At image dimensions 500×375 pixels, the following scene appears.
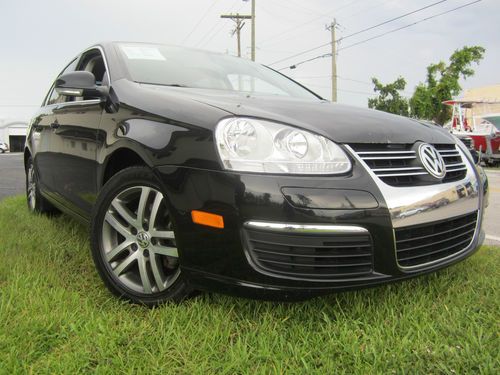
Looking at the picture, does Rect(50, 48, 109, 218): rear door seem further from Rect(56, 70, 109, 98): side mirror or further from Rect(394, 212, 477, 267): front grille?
Rect(394, 212, 477, 267): front grille

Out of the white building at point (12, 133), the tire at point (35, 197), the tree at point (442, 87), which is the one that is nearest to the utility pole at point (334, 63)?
the tree at point (442, 87)

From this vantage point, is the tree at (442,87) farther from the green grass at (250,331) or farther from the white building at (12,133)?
the white building at (12,133)

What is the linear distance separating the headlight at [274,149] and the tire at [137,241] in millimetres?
391

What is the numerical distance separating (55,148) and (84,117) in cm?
72

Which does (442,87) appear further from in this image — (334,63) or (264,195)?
(264,195)

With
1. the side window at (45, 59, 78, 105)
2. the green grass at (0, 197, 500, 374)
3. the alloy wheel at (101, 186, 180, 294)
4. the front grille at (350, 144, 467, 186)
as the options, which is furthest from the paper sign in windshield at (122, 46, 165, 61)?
the front grille at (350, 144, 467, 186)

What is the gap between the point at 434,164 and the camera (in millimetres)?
2102

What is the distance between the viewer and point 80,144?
9.21ft

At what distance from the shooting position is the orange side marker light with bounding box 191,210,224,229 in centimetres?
177

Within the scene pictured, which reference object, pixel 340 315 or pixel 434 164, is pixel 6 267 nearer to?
pixel 340 315

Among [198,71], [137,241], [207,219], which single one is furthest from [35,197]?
A: [207,219]

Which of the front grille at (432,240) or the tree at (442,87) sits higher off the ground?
the tree at (442,87)

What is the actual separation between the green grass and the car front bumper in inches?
8.1

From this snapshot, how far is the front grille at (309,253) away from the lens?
1731mm
